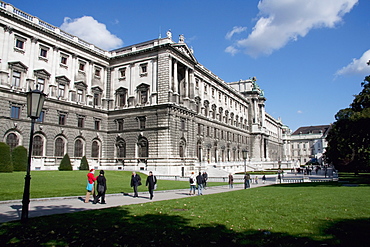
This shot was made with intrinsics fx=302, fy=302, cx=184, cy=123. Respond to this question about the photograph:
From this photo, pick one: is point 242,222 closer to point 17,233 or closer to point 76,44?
point 17,233

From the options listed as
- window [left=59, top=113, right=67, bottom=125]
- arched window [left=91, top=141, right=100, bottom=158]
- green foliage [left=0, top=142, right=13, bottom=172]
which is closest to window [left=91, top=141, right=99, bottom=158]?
arched window [left=91, top=141, right=100, bottom=158]

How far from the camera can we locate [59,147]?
44.4m

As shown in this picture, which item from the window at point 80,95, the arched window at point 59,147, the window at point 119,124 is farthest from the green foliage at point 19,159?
the window at point 119,124

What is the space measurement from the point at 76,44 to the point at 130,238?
45.1 meters

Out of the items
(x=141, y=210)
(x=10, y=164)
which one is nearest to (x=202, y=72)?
(x=10, y=164)

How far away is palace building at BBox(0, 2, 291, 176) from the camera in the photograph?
3981 cm

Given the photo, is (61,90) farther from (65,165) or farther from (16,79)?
(65,165)

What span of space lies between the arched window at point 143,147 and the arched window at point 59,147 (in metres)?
11.9

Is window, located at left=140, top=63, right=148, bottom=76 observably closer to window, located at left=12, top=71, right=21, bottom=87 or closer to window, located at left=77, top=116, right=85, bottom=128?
window, located at left=77, top=116, right=85, bottom=128

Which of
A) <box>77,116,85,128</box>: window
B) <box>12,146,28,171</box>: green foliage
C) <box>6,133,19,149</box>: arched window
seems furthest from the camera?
<box>77,116,85,128</box>: window

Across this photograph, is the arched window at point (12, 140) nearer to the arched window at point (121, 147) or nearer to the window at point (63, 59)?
the window at point (63, 59)

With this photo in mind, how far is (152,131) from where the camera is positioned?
4906 centimetres

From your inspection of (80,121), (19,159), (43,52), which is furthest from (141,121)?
(19,159)

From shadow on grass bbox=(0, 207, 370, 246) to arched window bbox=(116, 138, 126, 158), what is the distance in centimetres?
4017
